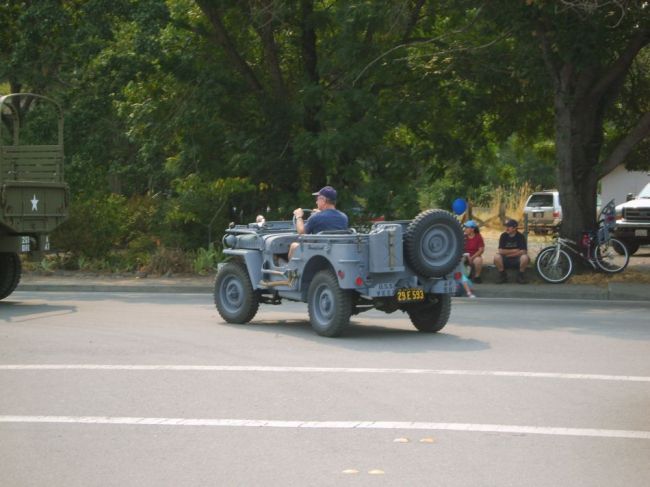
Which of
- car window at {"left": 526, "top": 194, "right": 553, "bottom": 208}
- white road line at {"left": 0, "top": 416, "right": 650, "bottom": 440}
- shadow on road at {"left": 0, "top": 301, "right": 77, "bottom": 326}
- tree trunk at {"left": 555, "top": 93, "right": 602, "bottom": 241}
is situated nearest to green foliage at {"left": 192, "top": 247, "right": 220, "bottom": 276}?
shadow on road at {"left": 0, "top": 301, "right": 77, "bottom": 326}

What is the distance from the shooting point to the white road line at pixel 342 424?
772cm

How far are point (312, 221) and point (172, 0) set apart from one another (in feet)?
41.2

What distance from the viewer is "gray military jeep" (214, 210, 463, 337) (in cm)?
1280

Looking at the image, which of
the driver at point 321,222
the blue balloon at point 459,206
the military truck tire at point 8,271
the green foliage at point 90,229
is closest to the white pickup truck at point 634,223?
the blue balloon at point 459,206

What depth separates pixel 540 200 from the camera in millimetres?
48625

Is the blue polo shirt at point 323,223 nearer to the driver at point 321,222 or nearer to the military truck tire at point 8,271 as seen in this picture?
the driver at point 321,222

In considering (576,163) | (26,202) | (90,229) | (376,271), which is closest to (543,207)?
(576,163)

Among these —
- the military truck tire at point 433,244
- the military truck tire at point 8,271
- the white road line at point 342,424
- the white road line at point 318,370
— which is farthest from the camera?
the military truck tire at point 8,271

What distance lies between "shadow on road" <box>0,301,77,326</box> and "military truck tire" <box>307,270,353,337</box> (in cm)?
423

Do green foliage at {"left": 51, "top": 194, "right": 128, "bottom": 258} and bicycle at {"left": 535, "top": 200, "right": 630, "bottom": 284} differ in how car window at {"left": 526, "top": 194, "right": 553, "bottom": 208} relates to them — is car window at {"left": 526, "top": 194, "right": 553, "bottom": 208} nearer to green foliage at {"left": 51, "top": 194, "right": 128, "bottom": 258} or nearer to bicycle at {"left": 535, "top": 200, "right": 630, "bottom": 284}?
bicycle at {"left": 535, "top": 200, "right": 630, "bottom": 284}

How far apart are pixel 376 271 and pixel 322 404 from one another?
13.3 feet

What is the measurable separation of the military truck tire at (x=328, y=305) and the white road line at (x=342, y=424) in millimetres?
4695

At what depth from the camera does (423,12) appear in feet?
81.3

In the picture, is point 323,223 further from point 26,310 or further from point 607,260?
point 607,260
